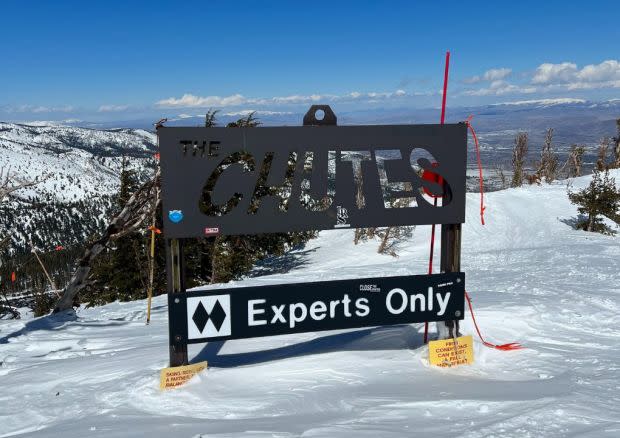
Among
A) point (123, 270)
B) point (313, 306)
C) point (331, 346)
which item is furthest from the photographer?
point (123, 270)

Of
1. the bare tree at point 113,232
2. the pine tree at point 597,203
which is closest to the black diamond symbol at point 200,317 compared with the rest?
→ the bare tree at point 113,232

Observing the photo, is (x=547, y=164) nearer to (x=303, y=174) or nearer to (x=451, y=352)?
(x=451, y=352)

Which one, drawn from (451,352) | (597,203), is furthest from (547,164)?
(451,352)

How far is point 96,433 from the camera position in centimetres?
356

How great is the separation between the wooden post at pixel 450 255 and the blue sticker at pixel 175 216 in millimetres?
2442

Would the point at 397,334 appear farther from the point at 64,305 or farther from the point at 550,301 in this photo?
the point at 64,305

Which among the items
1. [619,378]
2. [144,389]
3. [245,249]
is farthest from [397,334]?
[245,249]

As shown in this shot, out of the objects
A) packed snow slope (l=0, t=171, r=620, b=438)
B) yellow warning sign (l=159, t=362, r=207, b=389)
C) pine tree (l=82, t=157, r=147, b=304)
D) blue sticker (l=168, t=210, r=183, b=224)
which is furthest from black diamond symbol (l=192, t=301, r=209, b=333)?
pine tree (l=82, t=157, r=147, b=304)

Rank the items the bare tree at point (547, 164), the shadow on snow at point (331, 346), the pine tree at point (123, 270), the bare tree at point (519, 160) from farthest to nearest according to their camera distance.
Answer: the bare tree at point (519, 160)
the bare tree at point (547, 164)
the pine tree at point (123, 270)
the shadow on snow at point (331, 346)

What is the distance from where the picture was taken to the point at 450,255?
4.84m

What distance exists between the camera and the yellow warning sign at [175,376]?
432cm

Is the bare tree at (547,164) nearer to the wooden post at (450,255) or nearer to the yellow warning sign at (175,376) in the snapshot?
the wooden post at (450,255)

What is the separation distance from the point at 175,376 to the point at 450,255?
275cm

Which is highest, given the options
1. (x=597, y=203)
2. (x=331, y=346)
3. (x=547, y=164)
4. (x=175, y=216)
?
(x=547, y=164)
